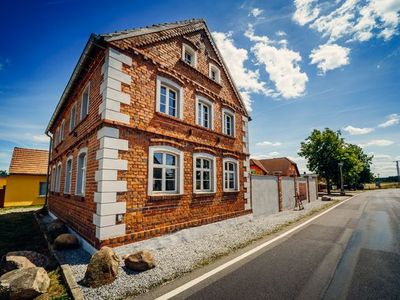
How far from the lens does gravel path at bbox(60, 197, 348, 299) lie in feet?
13.0

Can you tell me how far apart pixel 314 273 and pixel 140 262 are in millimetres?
3786

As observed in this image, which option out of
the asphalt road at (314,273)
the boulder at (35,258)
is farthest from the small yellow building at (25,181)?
the asphalt road at (314,273)

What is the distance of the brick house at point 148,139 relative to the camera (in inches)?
238

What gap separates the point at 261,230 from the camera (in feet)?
28.2

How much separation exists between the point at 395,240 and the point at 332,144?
3468 centimetres

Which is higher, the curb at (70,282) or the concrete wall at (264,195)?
the concrete wall at (264,195)

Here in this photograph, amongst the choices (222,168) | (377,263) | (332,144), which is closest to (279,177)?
(222,168)

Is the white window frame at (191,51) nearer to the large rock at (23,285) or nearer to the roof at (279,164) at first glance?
the large rock at (23,285)

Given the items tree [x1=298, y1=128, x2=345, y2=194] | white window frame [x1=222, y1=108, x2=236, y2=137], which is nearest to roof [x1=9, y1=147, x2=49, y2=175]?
white window frame [x1=222, y1=108, x2=236, y2=137]

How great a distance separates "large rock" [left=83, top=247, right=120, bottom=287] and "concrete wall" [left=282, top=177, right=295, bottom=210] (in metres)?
14.2

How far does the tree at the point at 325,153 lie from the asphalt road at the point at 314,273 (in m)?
33.7

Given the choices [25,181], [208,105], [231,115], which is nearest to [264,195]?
[231,115]

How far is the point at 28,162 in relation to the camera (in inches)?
837

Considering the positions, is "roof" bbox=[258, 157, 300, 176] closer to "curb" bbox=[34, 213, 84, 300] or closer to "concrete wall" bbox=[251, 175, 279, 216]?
"concrete wall" bbox=[251, 175, 279, 216]
